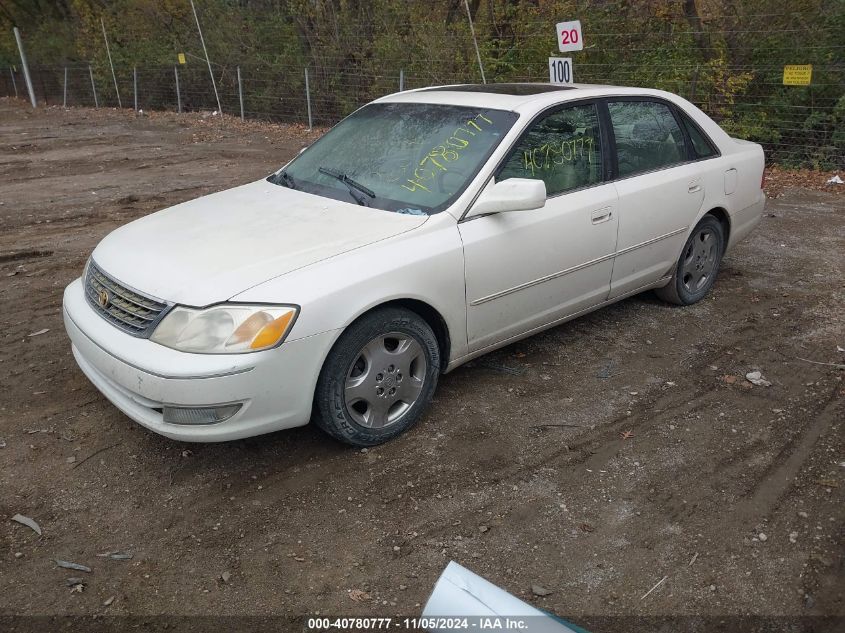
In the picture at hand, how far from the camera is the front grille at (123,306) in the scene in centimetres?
323

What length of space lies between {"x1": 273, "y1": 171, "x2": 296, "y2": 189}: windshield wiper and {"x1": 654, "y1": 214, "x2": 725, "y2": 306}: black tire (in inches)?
107

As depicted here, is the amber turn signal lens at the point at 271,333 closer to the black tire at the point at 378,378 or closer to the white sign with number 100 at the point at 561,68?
the black tire at the point at 378,378

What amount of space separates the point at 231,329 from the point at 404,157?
1.58m

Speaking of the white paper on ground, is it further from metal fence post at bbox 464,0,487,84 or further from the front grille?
metal fence post at bbox 464,0,487,84

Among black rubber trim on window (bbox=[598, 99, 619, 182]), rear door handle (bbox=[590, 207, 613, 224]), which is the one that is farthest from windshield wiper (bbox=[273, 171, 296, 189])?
black rubber trim on window (bbox=[598, 99, 619, 182])

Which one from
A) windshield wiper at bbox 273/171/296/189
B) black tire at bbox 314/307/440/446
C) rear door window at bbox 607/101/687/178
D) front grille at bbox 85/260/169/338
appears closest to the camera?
front grille at bbox 85/260/169/338

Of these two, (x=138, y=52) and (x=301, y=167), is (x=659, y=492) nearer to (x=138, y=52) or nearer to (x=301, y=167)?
(x=301, y=167)

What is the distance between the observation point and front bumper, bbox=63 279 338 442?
3.06 meters

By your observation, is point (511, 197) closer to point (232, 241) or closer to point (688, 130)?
point (232, 241)

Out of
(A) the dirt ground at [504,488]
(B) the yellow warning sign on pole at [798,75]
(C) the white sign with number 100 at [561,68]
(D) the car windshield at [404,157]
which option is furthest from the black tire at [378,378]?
(B) the yellow warning sign on pole at [798,75]

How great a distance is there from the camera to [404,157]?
4.15 meters

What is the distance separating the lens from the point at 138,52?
22.8m

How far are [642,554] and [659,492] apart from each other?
46 centimetres

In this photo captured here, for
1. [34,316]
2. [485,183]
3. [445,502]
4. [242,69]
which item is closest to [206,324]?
[445,502]
